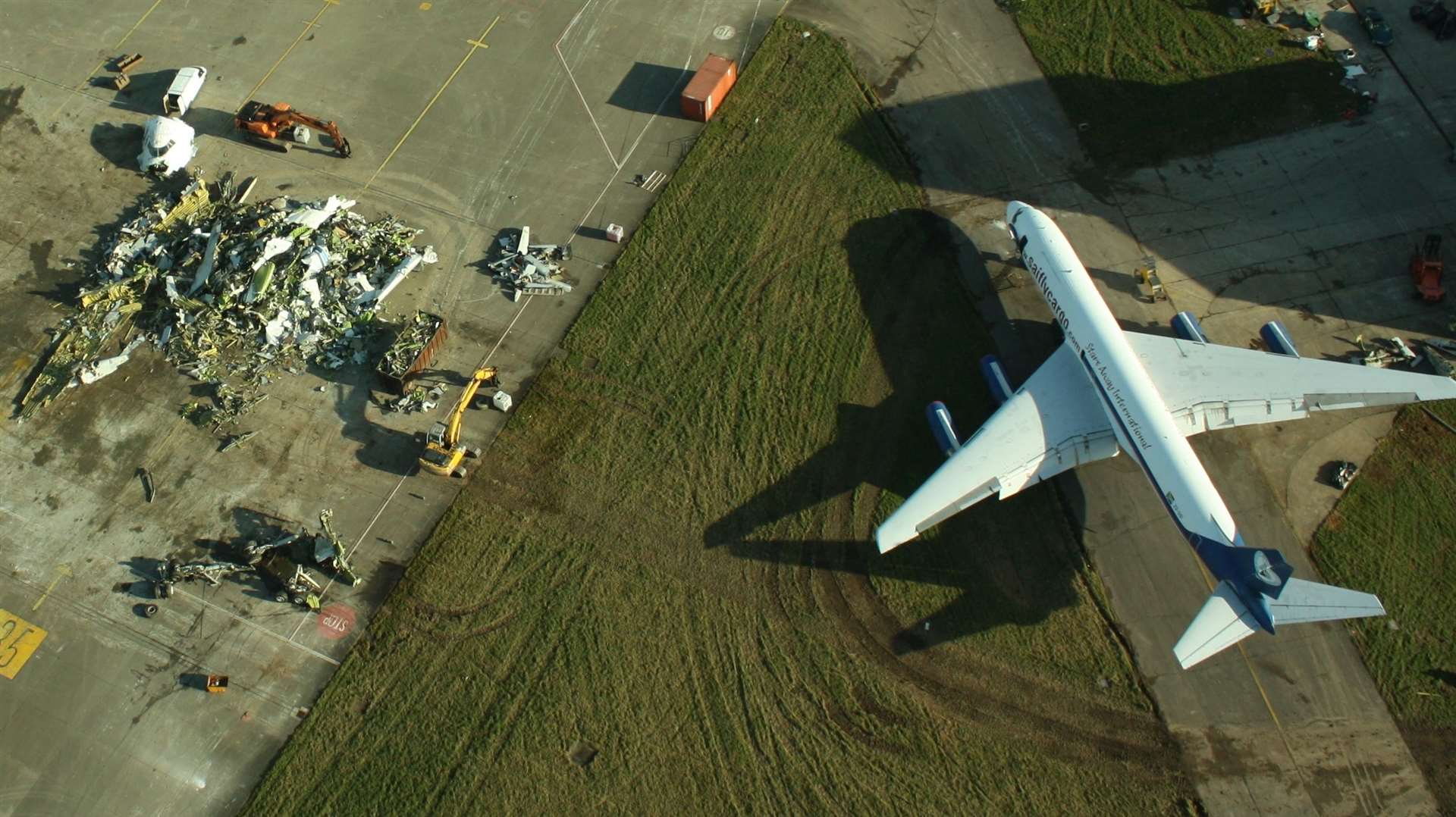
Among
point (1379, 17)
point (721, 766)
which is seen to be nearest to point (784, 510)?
point (721, 766)

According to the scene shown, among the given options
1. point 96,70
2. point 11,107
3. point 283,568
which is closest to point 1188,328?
point 283,568

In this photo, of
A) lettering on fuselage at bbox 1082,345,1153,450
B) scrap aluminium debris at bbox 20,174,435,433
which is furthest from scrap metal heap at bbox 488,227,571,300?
lettering on fuselage at bbox 1082,345,1153,450

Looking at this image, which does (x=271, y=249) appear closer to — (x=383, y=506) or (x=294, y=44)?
(x=383, y=506)

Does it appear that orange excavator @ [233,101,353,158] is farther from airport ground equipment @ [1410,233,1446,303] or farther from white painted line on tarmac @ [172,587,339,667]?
airport ground equipment @ [1410,233,1446,303]

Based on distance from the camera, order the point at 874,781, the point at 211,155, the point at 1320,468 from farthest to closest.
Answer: the point at 211,155 → the point at 1320,468 → the point at 874,781

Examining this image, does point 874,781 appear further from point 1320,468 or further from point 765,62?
point 765,62
